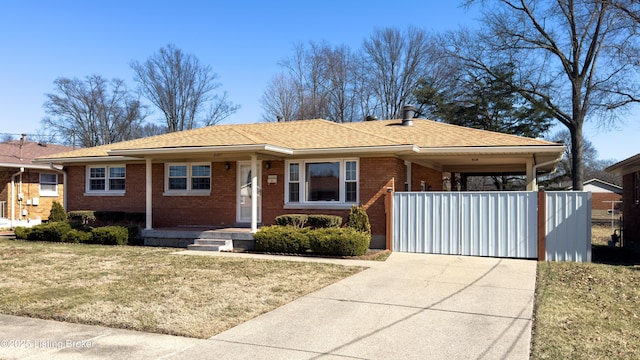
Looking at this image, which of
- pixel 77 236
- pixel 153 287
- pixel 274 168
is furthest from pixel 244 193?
pixel 153 287

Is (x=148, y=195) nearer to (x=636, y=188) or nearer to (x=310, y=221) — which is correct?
(x=310, y=221)

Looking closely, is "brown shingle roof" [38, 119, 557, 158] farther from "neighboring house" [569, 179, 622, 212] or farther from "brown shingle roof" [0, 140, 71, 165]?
"neighboring house" [569, 179, 622, 212]

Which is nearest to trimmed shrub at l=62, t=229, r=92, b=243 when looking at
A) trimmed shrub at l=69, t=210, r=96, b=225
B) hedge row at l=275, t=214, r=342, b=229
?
trimmed shrub at l=69, t=210, r=96, b=225

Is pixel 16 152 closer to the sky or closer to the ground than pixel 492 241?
closer to the sky

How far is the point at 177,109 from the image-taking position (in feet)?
151

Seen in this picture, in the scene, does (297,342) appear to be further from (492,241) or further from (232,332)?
(492,241)

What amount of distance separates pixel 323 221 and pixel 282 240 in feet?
4.89

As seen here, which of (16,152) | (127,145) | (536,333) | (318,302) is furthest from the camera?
(16,152)

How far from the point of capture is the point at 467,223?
12.6 meters

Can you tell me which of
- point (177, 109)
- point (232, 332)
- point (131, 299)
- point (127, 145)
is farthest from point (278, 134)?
point (177, 109)

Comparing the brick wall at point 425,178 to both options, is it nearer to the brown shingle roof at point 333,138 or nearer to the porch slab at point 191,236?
the brown shingle roof at point 333,138

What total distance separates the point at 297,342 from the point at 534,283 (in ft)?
18.2

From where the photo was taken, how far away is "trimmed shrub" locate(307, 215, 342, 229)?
13992mm

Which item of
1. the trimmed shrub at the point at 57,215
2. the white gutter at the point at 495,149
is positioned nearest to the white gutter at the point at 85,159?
the trimmed shrub at the point at 57,215
